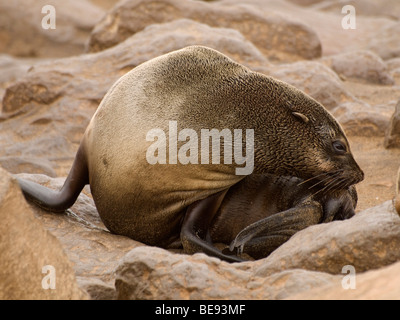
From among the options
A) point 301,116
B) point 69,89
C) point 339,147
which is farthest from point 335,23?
point 301,116

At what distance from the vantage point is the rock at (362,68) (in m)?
10.3

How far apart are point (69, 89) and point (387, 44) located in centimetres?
577

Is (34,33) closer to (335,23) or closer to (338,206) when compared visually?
(335,23)

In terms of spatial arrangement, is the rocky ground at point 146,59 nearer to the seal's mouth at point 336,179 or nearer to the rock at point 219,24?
the rock at point 219,24

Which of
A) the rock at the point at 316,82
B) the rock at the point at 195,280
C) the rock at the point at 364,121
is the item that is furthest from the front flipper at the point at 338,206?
the rock at the point at 316,82

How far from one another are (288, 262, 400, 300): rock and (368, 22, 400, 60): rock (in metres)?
9.37

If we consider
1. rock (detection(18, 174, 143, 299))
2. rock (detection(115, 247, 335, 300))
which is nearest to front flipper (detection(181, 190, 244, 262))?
rock (detection(18, 174, 143, 299))

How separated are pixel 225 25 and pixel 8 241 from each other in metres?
7.85

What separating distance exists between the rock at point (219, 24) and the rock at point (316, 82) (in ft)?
6.12

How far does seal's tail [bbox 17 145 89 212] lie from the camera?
571 centimetres

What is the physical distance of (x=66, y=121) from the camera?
870cm

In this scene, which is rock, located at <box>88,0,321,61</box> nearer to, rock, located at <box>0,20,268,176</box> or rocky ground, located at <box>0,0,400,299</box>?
rocky ground, located at <box>0,0,400,299</box>
